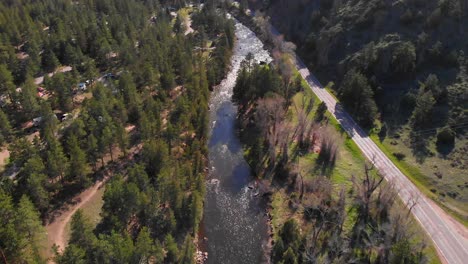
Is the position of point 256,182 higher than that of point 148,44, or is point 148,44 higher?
point 148,44

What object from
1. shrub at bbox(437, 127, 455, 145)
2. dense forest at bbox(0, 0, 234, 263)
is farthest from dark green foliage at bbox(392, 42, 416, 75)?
dense forest at bbox(0, 0, 234, 263)

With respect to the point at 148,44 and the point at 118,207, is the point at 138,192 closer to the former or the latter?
the point at 118,207

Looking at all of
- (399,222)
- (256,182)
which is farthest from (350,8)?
(399,222)

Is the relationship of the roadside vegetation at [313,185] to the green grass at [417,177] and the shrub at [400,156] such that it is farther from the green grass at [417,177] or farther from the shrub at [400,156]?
the shrub at [400,156]

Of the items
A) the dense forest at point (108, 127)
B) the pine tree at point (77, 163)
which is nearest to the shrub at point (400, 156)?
the dense forest at point (108, 127)

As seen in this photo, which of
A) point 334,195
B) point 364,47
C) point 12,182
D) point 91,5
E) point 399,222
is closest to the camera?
point 399,222

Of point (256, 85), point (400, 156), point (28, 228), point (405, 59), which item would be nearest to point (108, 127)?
point (28, 228)

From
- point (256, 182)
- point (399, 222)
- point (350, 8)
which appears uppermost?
point (350, 8)
